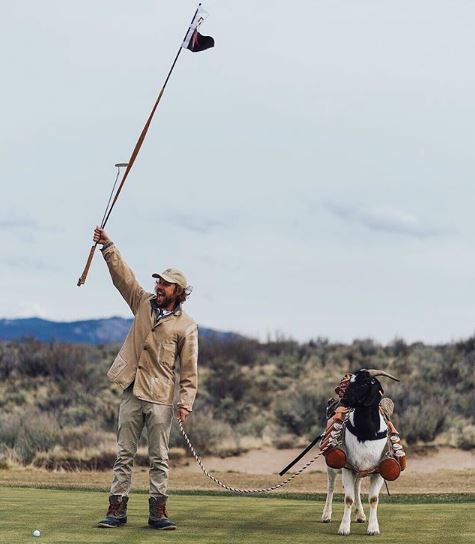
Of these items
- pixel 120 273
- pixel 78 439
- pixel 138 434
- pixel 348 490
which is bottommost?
pixel 348 490

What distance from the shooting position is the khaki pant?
12047mm

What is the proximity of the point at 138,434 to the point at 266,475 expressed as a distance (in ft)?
55.0

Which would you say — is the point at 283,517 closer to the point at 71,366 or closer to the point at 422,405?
the point at 422,405

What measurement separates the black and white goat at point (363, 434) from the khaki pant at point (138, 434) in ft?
5.68

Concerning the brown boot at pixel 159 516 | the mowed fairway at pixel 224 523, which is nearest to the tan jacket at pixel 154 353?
the brown boot at pixel 159 516

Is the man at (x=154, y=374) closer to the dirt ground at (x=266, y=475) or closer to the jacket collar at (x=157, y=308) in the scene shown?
the jacket collar at (x=157, y=308)

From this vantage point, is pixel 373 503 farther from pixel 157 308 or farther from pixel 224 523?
pixel 157 308

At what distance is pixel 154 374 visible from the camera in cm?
1206

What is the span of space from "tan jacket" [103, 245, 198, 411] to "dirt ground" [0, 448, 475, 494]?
11.0 meters

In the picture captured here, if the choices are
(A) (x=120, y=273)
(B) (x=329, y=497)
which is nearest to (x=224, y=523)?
(B) (x=329, y=497)

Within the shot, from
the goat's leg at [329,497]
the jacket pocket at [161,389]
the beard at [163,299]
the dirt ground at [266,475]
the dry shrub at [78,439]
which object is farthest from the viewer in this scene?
the dry shrub at [78,439]

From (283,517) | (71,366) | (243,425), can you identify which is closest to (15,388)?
(71,366)

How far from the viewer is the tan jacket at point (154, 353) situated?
1203cm

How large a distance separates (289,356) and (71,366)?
29.6 feet
